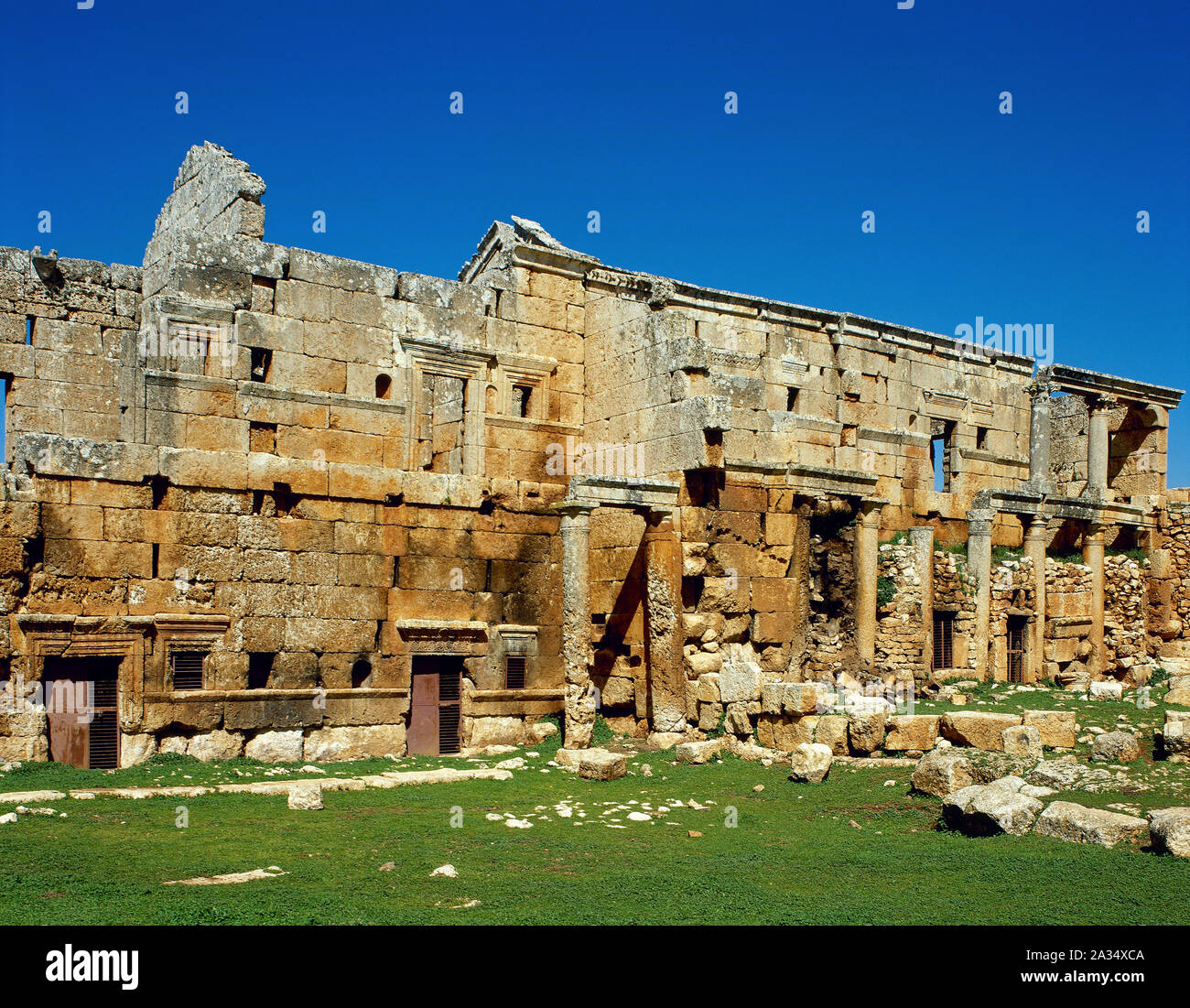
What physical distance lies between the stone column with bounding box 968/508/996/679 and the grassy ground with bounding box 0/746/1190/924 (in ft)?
39.0

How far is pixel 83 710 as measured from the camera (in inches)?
556

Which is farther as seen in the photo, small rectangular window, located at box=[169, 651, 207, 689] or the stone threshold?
small rectangular window, located at box=[169, 651, 207, 689]

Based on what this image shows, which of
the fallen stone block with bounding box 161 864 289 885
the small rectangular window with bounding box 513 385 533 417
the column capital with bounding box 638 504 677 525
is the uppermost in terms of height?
the small rectangular window with bounding box 513 385 533 417

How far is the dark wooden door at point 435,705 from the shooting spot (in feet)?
54.6

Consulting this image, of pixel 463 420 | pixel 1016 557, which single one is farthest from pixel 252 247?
pixel 1016 557

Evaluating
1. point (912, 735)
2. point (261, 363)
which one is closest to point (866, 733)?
point (912, 735)

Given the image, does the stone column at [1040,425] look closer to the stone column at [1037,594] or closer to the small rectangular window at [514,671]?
the stone column at [1037,594]

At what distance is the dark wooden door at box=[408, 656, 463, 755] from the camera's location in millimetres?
16641

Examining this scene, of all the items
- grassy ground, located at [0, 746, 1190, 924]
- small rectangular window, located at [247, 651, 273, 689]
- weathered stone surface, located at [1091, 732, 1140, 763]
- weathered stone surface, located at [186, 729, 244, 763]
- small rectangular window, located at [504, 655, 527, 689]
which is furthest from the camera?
small rectangular window, located at [504, 655, 527, 689]

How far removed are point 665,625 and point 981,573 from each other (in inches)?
430

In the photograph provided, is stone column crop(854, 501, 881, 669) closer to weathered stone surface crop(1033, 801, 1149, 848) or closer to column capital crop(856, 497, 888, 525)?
column capital crop(856, 497, 888, 525)

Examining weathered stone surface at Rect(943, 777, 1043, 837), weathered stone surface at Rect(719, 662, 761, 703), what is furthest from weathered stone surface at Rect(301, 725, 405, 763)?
weathered stone surface at Rect(943, 777, 1043, 837)
